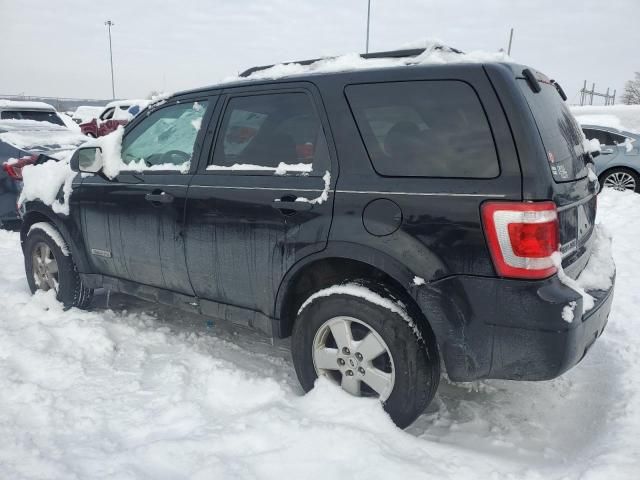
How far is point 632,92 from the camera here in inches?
1907

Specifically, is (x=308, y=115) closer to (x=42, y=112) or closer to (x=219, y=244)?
(x=219, y=244)

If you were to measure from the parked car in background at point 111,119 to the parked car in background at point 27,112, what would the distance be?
6.75 metres

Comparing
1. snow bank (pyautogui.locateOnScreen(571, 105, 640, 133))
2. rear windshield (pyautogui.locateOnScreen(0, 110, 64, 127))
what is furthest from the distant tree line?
rear windshield (pyautogui.locateOnScreen(0, 110, 64, 127))

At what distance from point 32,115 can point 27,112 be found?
0.49ft

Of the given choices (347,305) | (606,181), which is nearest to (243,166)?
(347,305)

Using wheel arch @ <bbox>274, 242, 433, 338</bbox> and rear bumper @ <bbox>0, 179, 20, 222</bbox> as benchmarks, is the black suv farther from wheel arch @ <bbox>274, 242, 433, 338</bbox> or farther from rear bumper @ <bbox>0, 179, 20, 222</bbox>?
rear bumper @ <bbox>0, 179, 20, 222</bbox>

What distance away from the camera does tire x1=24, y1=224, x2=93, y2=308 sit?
4246 millimetres

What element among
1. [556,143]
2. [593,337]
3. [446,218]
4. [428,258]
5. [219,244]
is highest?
[556,143]

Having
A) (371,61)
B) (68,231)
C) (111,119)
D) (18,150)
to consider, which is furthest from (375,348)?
(111,119)

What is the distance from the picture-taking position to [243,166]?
3.09 m

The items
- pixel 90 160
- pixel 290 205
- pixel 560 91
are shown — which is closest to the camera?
pixel 290 205

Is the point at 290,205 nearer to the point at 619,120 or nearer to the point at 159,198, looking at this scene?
the point at 159,198

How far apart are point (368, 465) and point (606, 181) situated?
9.44m

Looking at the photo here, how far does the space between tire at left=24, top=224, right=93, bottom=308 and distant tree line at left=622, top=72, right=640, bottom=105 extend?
5405 cm
